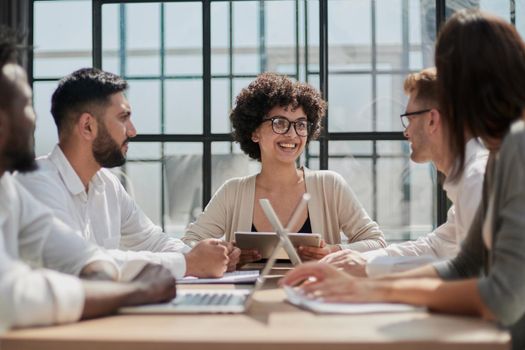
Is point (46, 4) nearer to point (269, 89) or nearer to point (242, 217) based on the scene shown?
point (269, 89)

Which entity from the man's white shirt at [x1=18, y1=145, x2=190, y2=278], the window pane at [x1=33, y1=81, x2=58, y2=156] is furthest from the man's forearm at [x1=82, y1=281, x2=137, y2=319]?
the window pane at [x1=33, y1=81, x2=58, y2=156]

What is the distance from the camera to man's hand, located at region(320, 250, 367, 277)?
2.37 metres

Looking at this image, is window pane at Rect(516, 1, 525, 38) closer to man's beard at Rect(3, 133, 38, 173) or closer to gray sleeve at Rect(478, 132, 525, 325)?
gray sleeve at Rect(478, 132, 525, 325)

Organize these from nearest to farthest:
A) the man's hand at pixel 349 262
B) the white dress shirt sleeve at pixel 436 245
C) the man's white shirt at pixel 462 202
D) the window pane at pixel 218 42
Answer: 1. the man's white shirt at pixel 462 202
2. the man's hand at pixel 349 262
3. the white dress shirt sleeve at pixel 436 245
4. the window pane at pixel 218 42

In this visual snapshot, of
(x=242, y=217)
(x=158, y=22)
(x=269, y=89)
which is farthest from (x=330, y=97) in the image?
(x=242, y=217)

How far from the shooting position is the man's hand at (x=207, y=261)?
2.41 m

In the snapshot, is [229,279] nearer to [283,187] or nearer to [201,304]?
[201,304]

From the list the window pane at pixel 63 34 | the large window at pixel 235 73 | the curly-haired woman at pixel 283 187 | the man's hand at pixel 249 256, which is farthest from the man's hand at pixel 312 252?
the window pane at pixel 63 34

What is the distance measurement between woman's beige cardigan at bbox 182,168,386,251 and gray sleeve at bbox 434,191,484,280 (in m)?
1.45

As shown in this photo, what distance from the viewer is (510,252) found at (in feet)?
4.62

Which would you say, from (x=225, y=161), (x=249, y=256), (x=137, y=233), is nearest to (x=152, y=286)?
(x=249, y=256)

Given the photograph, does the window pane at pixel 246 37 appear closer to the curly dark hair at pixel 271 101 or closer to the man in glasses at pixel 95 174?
the curly dark hair at pixel 271 101

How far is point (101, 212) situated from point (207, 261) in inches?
25.4

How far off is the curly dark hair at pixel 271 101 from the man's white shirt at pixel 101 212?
2.75ft
